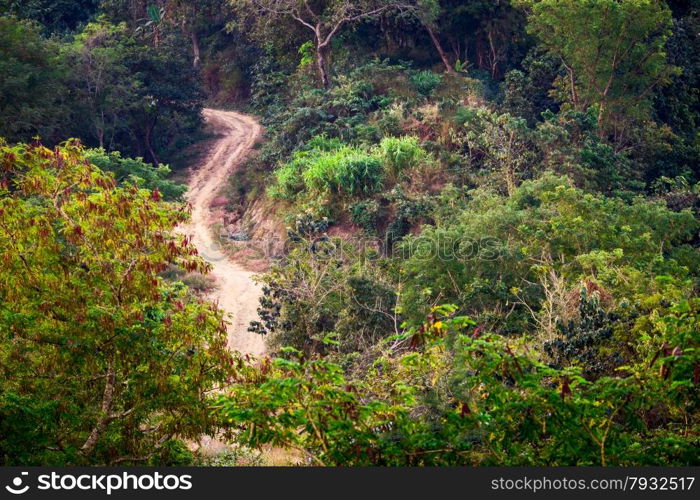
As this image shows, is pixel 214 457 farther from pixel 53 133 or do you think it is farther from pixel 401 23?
pixel 401 23

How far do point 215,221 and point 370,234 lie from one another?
655cm

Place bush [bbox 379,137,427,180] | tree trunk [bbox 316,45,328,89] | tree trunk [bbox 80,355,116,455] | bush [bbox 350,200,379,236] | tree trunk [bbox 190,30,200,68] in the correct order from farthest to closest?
tree trunk [bbox 190,30,200,68]
tree trunk [bbox 316,45,328,89]
bush [bbox 379,137,427,180]
bush [bbox 350,200,379,236]
tree trunk [bbox 80,355,116,455]

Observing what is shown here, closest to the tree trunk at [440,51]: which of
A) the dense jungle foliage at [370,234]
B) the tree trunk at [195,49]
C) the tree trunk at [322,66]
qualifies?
the dense jungle foliage at [370,234]

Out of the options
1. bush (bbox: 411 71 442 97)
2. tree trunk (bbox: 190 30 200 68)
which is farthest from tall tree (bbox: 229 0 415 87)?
tree trunk (bbox: 190 30 200 68)

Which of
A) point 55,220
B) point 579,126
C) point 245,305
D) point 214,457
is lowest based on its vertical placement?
point 245,305

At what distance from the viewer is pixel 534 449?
30.2ft

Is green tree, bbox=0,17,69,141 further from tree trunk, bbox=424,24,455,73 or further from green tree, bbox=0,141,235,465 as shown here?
green tree, bbox=0,141,235,465

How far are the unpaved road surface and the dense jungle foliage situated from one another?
1021mm

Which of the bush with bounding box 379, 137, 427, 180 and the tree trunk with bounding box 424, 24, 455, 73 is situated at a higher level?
Result: the tree trunk with bounding box 424, 24, 455, 73

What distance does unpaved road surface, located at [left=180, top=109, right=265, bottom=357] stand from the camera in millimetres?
22578

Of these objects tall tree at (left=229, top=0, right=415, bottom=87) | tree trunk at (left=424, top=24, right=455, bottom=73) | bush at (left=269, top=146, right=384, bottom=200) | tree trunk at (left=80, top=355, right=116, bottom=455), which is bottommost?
bush at (left=269, top=146, right=384, bottom=200)

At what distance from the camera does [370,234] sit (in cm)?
2533

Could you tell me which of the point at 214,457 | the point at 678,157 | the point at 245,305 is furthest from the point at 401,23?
the point at 214,457

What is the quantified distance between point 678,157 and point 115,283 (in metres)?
24.3
